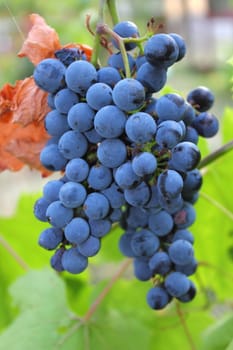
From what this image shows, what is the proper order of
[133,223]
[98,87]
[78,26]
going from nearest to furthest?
[98,87]
[133,223]
[78,26]

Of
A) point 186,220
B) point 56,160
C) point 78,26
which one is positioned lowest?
point 78,26

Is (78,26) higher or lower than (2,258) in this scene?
lower

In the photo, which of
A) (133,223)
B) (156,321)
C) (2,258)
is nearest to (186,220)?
(133,223)

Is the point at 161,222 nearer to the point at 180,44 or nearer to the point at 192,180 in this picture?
the point at 192,180

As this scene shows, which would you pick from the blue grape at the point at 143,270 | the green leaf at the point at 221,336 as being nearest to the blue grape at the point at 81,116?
the blue grape at the point at 143,270

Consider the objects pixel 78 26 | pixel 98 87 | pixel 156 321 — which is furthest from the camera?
pixel 78 26

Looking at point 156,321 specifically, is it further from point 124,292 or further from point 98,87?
point 98,87

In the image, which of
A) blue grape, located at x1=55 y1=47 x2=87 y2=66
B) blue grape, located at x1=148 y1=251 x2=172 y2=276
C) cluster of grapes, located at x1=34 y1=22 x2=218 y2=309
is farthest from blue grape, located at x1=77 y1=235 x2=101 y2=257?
blue grape, located at x1=55 y1=47 x2=87 y2=66

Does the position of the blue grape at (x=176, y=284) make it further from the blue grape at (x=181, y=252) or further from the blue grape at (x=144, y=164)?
the blue grape at (x=144, y=164)

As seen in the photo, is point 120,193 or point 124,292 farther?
point 124,292
